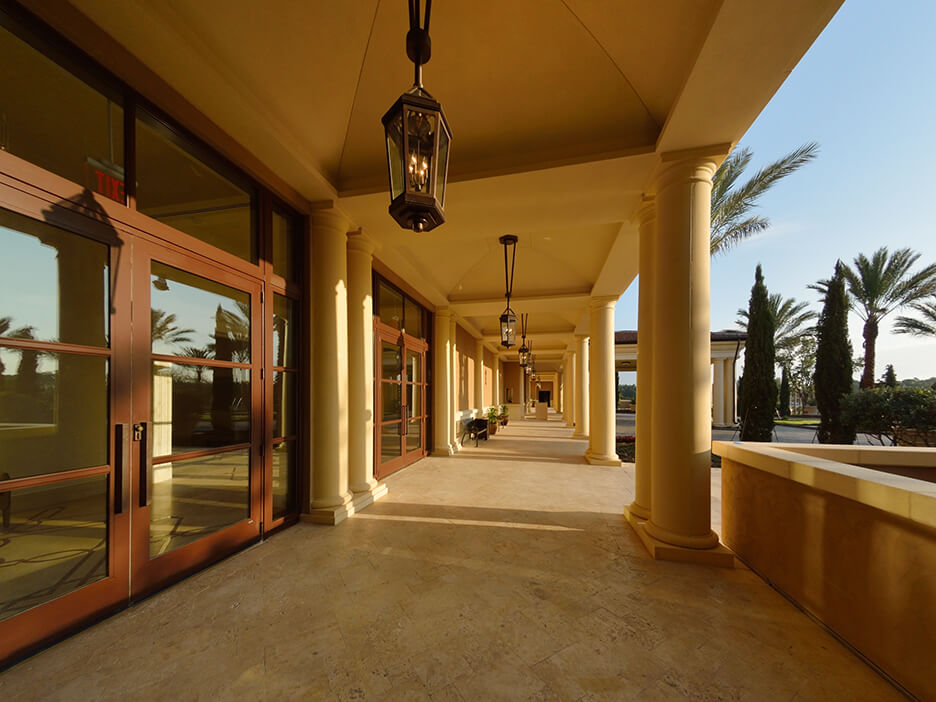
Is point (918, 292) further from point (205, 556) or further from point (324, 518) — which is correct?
point (205, 556)

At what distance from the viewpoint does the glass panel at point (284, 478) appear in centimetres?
376

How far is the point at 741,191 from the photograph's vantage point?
815 centimetres

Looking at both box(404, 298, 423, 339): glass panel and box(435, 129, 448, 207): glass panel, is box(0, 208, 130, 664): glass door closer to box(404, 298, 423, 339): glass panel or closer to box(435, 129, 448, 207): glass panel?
box(435, 129, 448, 207): glass panel

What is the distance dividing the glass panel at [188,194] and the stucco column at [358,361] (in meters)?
1.20

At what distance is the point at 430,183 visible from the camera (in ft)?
5.47

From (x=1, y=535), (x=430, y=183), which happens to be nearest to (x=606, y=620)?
(x=430, y=183)

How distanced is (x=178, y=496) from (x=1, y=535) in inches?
36.6

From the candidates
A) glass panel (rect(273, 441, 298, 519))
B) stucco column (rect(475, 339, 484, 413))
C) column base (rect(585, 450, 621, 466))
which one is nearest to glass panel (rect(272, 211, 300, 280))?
glass panel (rect(273, 441, 298, 519))

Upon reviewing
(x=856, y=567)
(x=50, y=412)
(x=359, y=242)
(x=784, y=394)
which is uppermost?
(x=359, y=242)

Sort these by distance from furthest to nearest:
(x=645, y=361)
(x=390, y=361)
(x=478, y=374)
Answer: (x=478, y=374)
(x=390, y=361)
(x=645, y=361)

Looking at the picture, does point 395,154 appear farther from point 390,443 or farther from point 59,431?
point 390,443

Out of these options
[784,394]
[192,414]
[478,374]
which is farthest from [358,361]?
[784,394]

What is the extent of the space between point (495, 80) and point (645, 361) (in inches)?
113

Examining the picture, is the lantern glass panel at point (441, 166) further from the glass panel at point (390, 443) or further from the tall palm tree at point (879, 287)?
the tall palm tree at point (879, 287)
